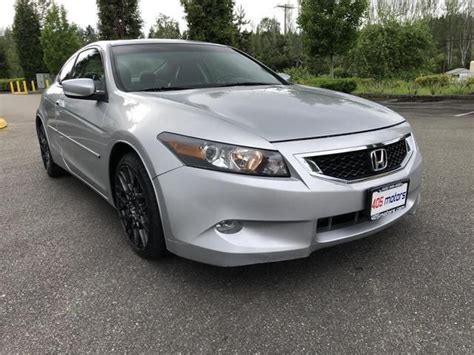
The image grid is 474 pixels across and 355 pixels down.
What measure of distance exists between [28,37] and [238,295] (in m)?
36.0

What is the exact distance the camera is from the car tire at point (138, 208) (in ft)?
7.73

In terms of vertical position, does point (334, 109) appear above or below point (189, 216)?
above

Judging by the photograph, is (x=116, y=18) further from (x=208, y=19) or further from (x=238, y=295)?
(x=238, y=295)

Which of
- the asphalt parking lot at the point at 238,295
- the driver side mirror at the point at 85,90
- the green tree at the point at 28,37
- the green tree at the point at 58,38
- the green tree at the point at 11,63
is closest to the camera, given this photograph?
the asphalt parking lot at the point at 238,295

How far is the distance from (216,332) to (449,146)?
198 inches

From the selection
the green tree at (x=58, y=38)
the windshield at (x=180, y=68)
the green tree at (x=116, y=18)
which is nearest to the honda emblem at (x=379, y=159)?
the windshield at (x=180, y=68)

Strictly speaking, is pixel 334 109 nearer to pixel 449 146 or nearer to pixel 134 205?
pixel 134 205

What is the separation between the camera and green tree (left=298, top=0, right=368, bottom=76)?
14789mm

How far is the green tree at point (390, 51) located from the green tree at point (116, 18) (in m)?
14.1

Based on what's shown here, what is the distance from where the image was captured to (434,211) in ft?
10.9

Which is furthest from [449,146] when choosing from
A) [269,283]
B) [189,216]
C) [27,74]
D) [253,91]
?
[27,74]

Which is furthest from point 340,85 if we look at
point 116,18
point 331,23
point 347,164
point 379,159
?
point 116,18

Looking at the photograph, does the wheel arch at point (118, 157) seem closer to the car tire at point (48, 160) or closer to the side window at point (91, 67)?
the side window at point (91, 67)

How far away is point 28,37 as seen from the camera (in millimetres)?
Answer: 32406
